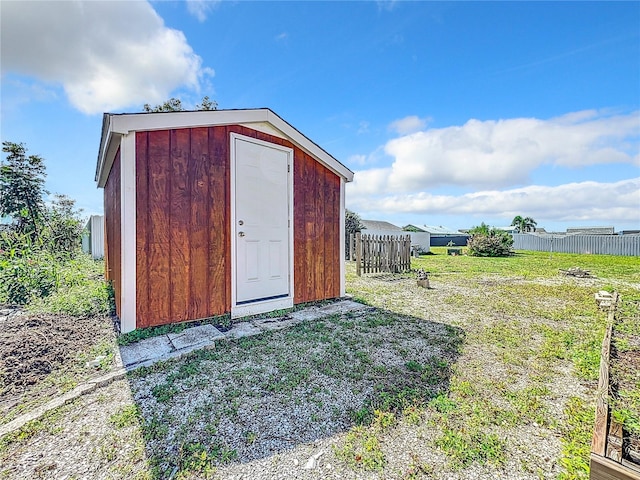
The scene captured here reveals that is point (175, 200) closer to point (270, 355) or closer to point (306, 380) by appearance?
point (270, 355)

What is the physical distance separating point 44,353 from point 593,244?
25399 millimetres

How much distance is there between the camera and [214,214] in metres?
3.71

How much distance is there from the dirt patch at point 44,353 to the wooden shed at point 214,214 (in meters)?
0.43

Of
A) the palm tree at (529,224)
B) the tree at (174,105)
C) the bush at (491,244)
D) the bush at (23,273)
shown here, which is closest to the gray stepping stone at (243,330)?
the bush at (23,273)

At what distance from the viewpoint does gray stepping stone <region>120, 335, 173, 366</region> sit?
2.61m

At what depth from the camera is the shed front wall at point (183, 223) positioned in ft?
10.7

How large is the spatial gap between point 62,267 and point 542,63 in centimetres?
1135

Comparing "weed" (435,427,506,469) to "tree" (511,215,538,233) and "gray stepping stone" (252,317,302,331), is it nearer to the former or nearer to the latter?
"gray stepping stone" (252,317,302,331)

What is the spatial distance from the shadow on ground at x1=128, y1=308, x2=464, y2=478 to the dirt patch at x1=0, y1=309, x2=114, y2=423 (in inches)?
22.7

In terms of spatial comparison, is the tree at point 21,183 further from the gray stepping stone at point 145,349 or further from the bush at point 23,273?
the gray stepping stone at point 145,349

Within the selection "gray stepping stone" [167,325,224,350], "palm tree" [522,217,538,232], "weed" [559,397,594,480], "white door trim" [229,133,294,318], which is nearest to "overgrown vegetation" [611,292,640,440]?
"weed" [559,397,594,480]

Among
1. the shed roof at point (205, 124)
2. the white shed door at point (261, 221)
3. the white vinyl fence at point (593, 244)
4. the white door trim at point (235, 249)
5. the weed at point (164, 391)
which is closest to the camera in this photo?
the weed at point (164, 391)

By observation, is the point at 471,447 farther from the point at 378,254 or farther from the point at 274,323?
the point at 378,254

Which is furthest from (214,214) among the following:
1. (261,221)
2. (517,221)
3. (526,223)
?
→ (517,221)
